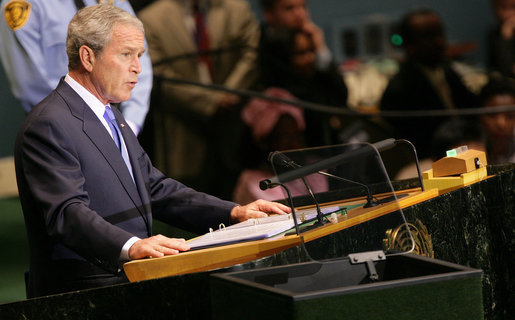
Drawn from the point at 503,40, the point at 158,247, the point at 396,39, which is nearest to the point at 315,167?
the point at 158,247

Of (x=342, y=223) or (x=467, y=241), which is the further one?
(x=467, y=241)

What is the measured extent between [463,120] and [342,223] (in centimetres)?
372

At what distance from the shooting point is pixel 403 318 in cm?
139

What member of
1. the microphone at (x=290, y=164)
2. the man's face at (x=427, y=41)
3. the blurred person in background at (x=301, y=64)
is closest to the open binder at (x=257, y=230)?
the microphone at (x=290, y=164)

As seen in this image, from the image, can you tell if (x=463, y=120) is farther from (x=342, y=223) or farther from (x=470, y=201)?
(x=342, y=223)

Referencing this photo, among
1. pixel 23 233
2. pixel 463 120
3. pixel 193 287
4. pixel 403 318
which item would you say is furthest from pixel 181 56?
pixel 403 318

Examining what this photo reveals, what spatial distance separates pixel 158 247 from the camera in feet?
6.11

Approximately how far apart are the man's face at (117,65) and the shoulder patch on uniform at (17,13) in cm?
132

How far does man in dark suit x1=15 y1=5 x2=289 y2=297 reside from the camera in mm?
2004

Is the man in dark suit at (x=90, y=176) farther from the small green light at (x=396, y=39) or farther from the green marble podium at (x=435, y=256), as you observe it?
the small green light at (x=396, y=39)

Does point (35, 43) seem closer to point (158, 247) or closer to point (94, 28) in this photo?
point (94, 28)

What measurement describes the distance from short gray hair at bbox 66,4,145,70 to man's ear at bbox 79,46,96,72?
0.4 inches

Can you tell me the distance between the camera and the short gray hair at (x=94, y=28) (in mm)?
2271

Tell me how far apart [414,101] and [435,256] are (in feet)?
11.0
